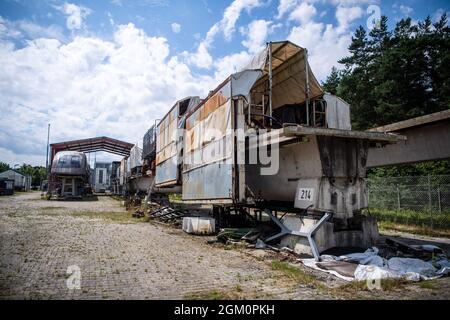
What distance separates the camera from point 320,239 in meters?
6.43

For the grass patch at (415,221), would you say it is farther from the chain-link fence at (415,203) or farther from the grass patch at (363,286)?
the grass patch at (363,286)

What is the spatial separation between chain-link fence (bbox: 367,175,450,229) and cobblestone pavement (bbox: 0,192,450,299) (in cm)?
856

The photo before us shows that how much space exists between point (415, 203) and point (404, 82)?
15.4 m

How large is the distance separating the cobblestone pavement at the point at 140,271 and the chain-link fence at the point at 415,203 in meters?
8.56

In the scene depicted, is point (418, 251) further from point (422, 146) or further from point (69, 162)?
point (69, 162)

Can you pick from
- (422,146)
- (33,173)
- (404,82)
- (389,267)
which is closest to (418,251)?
(389,267)

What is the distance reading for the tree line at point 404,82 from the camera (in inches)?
934

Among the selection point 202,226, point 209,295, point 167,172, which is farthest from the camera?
point 167,172

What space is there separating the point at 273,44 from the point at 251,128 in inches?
104

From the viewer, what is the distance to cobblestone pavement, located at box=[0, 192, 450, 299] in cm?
408

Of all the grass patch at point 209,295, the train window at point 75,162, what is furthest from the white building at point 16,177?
the grass patch at point 209,295

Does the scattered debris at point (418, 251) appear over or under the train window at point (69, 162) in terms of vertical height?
under

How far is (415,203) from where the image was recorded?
47.7 feet
